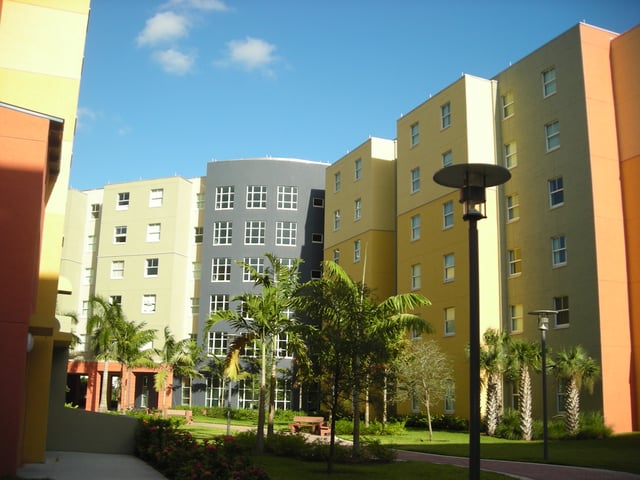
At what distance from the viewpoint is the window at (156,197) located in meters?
58.0

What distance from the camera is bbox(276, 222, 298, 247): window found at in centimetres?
5484

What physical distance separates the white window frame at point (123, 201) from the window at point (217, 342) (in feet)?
45.9

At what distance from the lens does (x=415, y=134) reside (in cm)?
4341

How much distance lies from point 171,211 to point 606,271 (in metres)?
35.9

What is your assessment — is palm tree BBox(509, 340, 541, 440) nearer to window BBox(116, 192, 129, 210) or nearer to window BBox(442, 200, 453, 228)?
window BBox(442, 200, 453, 228)

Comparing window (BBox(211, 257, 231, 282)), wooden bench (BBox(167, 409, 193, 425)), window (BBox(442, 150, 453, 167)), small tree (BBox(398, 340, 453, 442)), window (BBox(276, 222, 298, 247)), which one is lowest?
wooden bench (BBox(167, 409, 193, 425))

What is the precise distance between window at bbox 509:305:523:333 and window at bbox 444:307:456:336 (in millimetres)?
3024

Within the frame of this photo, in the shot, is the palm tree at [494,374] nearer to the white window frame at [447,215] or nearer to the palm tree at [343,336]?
the white window frame at [447,215]

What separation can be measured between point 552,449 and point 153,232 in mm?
→ 40160

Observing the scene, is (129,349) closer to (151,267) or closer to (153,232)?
(151,267)

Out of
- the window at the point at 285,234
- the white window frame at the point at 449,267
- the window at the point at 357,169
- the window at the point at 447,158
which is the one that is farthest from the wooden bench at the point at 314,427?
the window at the point at 285,234

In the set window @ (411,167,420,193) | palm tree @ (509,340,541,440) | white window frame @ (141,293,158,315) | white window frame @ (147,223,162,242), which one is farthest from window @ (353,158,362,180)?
palm tree @ (509,340,541,440)

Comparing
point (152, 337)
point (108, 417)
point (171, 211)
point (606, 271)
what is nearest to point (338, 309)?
point (108, 417)

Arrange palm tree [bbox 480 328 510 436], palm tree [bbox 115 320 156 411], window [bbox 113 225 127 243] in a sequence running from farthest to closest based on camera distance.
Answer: window [bbox 113 225 127 243] → palm tree [bbox 115 320 156 411] → palm tree [bbox 480 328 510 436]
